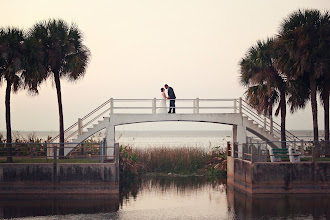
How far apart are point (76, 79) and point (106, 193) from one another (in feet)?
27.1

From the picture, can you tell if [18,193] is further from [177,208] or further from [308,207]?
[308,207]

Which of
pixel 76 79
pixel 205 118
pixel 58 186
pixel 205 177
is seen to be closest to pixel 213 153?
pixel 205 177

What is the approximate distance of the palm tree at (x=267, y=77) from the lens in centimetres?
3291

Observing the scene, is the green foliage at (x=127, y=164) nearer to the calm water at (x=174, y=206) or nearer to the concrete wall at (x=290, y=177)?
the calm water at (x=174, y=206)

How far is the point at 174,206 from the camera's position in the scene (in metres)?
25.0

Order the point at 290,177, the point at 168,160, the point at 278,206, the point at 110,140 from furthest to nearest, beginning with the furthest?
1. the point at 168,160
2. the point at 110,140
3. the point at 290,177
4. the point at 278,206

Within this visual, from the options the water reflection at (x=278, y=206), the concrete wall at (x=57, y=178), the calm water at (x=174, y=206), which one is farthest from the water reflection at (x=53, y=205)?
the water reflection at (x=278, y=206)

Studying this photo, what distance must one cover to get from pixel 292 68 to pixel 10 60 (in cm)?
1582

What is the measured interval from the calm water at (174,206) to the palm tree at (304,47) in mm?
6470

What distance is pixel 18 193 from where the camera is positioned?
28.2 metres

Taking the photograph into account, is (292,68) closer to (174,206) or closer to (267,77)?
(267,77)

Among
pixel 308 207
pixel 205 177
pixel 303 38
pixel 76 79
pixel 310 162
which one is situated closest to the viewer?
pixel 308 207

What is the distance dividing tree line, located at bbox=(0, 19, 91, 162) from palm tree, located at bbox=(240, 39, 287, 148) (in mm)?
10005

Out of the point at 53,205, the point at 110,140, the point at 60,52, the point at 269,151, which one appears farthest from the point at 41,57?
the point at 269,151
